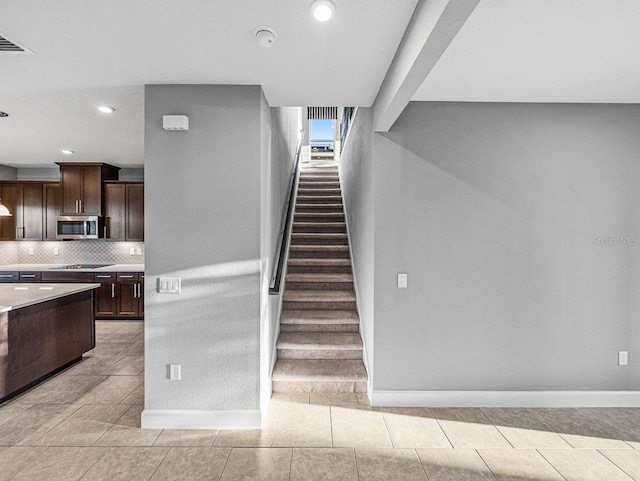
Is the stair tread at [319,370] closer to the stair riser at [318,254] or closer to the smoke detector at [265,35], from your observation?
the stair riser at [318,254]

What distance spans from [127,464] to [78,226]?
487cm

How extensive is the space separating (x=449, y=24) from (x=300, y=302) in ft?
10.3

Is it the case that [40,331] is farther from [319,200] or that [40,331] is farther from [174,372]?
[319,200]

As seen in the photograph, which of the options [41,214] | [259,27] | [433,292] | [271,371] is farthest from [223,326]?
[41,214]

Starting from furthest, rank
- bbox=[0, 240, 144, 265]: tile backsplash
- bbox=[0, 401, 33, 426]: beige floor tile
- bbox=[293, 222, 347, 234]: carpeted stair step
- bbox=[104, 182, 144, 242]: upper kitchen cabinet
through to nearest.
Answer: bbox=[0, 240, 144, 265]: tile backsplash → bbox=[104, 182, 144, 242]: upper kitchen cabinet → bbox=[293, 222, 347, 234]: carpeted stair step → bbox=[0, 401, 33, 426]: beige floor tile

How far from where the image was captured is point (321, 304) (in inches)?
160

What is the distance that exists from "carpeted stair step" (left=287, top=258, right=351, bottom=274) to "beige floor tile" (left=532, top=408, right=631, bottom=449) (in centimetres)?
245

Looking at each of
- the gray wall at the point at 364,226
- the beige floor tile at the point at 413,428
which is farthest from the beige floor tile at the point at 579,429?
the gray wall at the point at 364,226

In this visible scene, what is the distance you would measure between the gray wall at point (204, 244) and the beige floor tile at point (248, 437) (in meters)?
0.18

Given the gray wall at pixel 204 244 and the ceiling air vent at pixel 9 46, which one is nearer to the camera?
the ceiling air vent at pixel 9 46

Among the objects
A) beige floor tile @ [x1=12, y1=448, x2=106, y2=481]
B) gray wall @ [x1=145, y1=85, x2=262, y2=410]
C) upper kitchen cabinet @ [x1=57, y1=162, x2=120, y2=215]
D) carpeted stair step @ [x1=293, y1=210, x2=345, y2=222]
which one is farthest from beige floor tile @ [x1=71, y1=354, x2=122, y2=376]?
carpeted stair step @ [x1=293, y1=210, x2=345, y2=222]

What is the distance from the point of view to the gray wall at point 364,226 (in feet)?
10.3

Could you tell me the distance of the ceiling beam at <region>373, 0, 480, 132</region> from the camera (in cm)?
141

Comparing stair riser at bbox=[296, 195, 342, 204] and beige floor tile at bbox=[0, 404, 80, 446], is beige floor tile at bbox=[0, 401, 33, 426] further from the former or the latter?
stair riser at bbox=[296, 195, 342, 204]
